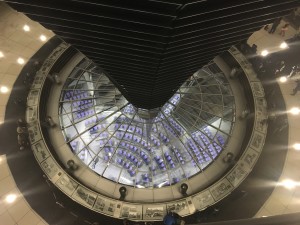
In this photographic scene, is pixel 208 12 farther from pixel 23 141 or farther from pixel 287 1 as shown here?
pixel 23 141

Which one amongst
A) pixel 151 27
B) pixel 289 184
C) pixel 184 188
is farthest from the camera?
pixel 289 184

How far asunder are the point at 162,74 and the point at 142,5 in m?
5.01

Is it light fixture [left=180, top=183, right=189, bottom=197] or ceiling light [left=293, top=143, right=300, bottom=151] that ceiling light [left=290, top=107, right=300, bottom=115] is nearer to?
ceiling light [left=293, top=143, right=300, bottom=151]

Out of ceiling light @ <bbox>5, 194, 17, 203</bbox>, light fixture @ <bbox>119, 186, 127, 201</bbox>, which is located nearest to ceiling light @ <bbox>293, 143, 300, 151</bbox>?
light fixture @ <bbox>119, 186, 127, 201</bbox>

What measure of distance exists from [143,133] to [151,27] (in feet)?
37.9

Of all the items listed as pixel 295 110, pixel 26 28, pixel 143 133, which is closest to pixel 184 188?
pixel 143 133

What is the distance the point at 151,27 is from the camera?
664 centimetres

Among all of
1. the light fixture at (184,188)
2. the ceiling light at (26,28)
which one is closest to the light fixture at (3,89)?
the ceiling light at (26,28)

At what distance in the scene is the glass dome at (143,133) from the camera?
16125mm

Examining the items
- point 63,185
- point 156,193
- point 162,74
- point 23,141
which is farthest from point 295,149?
point 23,141

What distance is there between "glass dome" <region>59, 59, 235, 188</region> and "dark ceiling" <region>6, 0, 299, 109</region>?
6.69 metres

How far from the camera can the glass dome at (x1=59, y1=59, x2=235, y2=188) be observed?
1612 cm

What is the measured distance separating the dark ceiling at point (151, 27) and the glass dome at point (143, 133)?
6692 millimetres

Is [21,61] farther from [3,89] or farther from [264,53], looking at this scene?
[264,53]
